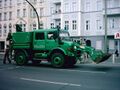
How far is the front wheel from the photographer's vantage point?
49.4ft

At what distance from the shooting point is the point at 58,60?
1520 centimetres

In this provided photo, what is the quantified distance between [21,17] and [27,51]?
39.4 m

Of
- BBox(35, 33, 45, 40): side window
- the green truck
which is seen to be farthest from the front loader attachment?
BBox(35, 33, 45, 40): side window

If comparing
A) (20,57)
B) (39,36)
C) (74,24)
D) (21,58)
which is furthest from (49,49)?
(74,24)

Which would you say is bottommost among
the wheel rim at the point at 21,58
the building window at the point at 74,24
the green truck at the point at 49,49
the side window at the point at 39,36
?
the wheel rim at the point at 21,58

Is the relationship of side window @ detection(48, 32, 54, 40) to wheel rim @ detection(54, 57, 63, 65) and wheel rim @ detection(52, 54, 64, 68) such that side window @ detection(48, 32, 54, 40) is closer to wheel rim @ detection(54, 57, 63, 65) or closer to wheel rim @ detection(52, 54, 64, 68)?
wheel rim @ detection(52, 54, 64, 68)

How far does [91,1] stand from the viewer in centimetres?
4397

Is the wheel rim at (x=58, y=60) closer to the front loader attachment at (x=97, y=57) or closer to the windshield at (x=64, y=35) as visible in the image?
the windshield at (x=64, y=35)

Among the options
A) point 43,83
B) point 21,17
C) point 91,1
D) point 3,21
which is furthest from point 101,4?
point 43,83

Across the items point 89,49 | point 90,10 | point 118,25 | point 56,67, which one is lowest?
point 56,67

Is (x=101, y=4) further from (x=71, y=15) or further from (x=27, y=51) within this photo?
(x=27, y=51)

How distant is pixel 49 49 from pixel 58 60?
108 centimetres

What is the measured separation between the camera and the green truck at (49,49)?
14911 mm

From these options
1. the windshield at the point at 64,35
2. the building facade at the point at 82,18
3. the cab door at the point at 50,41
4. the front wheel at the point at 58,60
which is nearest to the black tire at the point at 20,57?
the cab door at the point at 50,41
